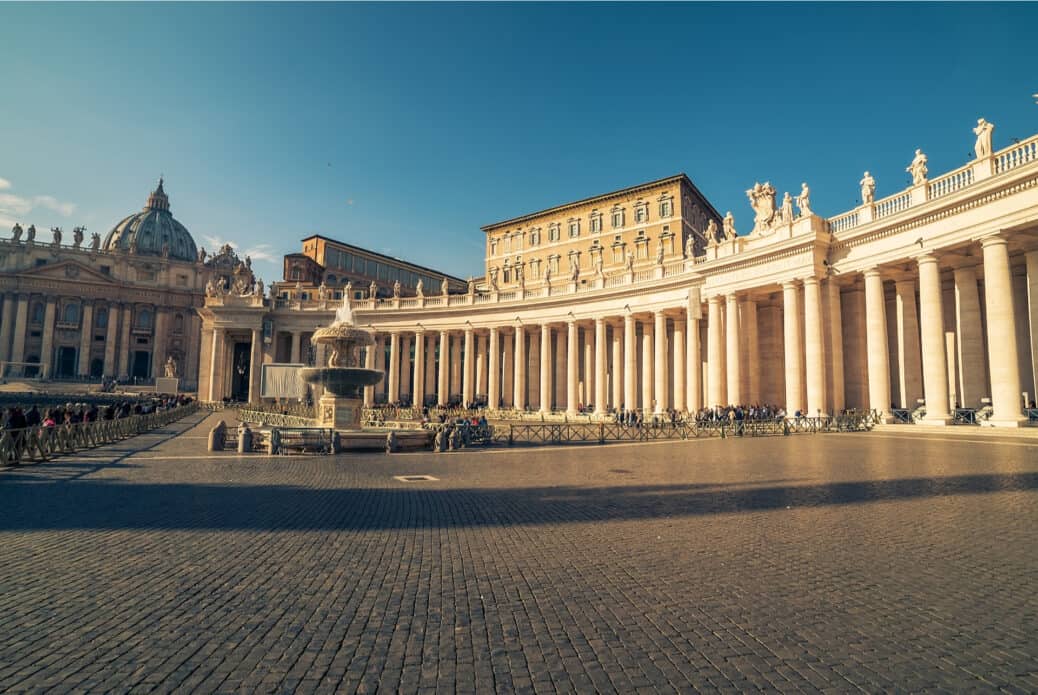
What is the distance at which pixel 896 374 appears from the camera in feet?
113

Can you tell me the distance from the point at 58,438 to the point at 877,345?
118 feet

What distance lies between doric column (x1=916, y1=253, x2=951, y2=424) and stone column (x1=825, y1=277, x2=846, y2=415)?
183 inches

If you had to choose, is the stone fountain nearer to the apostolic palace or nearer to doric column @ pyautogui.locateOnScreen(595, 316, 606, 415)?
the apostolic palace

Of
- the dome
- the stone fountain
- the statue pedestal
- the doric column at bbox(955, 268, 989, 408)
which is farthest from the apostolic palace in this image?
the dome

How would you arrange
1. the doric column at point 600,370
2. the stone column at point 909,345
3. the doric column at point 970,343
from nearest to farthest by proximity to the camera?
the doric column at point 970,343, the stone column at point 909,345, the doric column at point 600,370

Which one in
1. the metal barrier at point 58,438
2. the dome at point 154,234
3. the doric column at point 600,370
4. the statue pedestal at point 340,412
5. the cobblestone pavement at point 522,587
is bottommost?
the cobblestone pavement at point 522,587

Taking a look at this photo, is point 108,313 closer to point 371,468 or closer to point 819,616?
point 371,468

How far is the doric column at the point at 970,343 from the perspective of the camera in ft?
90.1

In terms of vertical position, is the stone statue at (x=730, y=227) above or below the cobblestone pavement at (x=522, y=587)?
above

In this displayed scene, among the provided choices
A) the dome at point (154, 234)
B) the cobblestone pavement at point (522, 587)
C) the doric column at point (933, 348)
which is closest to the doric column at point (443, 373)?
the doric column at point (933, 348)

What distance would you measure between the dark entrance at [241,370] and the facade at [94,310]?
114 feet

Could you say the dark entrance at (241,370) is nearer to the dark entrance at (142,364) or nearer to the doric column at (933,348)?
the dark entrance at (142,364)

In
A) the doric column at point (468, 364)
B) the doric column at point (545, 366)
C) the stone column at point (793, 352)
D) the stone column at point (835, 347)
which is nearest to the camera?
the stone column at point (835, 347)

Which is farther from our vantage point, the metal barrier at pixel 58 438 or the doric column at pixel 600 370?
the doric column at pixel 600 370
